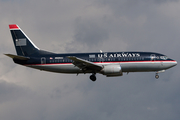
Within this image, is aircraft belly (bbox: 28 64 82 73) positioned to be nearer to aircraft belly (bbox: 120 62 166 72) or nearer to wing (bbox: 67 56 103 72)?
wing (bbox: 67 56 103 72)

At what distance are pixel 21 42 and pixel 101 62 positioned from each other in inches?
757

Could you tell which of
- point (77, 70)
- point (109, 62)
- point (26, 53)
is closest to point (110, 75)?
point (109, 62)

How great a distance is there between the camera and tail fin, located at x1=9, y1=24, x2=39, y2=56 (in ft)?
207

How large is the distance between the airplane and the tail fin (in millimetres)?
2124

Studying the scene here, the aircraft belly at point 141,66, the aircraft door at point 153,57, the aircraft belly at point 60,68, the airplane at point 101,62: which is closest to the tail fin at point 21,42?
the airplane at point 101,62

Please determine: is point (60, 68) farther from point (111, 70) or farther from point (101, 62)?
point (111, 70)

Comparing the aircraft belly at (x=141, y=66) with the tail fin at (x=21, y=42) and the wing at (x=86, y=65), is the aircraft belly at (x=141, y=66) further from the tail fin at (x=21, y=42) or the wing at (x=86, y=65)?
the tail fin at (x=21, y=42)

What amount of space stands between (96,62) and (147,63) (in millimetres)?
10169

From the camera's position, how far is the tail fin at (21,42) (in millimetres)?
63072

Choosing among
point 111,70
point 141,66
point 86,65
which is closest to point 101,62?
point 111,70

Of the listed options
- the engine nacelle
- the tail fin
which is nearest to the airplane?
the engine nacelle

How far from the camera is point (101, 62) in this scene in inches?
2259

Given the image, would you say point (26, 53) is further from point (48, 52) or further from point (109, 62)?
point (109, 62)

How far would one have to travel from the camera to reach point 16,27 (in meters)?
64.9
